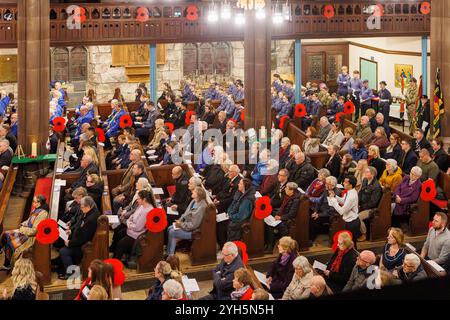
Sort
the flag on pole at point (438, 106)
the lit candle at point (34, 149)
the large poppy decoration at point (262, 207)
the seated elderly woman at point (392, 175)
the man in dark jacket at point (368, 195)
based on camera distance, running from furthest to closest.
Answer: the flag on pole at point (438, 106), the lit candle at point (34, 149), the seated elderly woman at point (392, 175), the man in dark jacket at point (368, 195), the large poppy decoration at point (262, 207)

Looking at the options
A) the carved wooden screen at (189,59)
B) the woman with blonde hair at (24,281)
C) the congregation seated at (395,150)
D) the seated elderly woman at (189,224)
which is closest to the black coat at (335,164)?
the congregation seated at (395,150)

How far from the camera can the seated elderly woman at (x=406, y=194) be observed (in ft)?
30.8

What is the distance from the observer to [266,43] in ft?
48.0

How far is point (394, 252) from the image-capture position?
6.75 m

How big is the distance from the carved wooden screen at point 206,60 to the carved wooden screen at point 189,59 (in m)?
0.19

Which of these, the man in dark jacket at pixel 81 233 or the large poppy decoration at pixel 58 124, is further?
the large poppy decoration at pixel 58 124

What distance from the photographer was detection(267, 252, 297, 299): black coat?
6699 millimetres

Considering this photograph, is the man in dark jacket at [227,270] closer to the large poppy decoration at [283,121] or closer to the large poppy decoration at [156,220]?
the large poppy decoration at [156,220]

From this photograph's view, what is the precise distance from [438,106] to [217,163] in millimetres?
7432

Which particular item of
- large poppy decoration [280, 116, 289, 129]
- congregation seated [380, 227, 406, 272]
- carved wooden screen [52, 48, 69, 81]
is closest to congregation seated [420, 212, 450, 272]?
congregation seated [380, 227, 406, 272]
